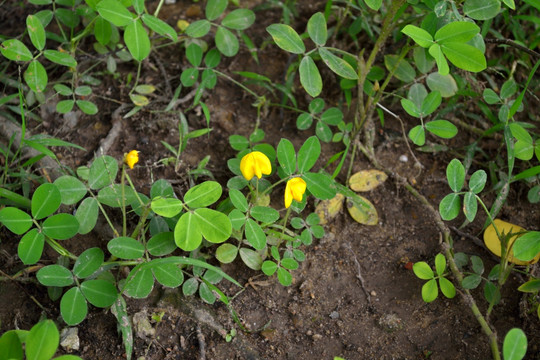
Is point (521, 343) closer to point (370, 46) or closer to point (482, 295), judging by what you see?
point (482, 295)

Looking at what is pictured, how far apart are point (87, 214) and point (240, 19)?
4.26 feet

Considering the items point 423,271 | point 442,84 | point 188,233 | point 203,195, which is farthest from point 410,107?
point 188,233

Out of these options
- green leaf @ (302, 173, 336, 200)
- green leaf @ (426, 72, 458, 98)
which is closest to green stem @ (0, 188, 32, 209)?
green leaf @ (302, 173, 336, 200)

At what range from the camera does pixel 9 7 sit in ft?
9.82

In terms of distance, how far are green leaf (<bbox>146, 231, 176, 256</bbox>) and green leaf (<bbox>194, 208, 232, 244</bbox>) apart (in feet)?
0.65

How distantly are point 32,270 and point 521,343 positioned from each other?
1860mm

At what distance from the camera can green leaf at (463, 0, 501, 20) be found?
218cm

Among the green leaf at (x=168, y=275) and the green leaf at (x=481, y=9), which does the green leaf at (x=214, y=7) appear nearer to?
the green leaf at (x=481, y=9)

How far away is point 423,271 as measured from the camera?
216 centimetres

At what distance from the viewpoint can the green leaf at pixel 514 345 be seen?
5.21 ft

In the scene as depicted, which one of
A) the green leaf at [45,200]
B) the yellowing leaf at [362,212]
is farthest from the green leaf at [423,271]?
the green leaf at [45,200]

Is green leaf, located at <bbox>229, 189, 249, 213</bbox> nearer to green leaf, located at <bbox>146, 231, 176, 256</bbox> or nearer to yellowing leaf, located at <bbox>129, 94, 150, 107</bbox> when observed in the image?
green leaf, located at <bbox>146, 231, 176, 256</bbox>

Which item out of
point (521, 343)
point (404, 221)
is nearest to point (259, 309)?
point (404, 221)

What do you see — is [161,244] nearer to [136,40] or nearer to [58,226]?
[58,226]
